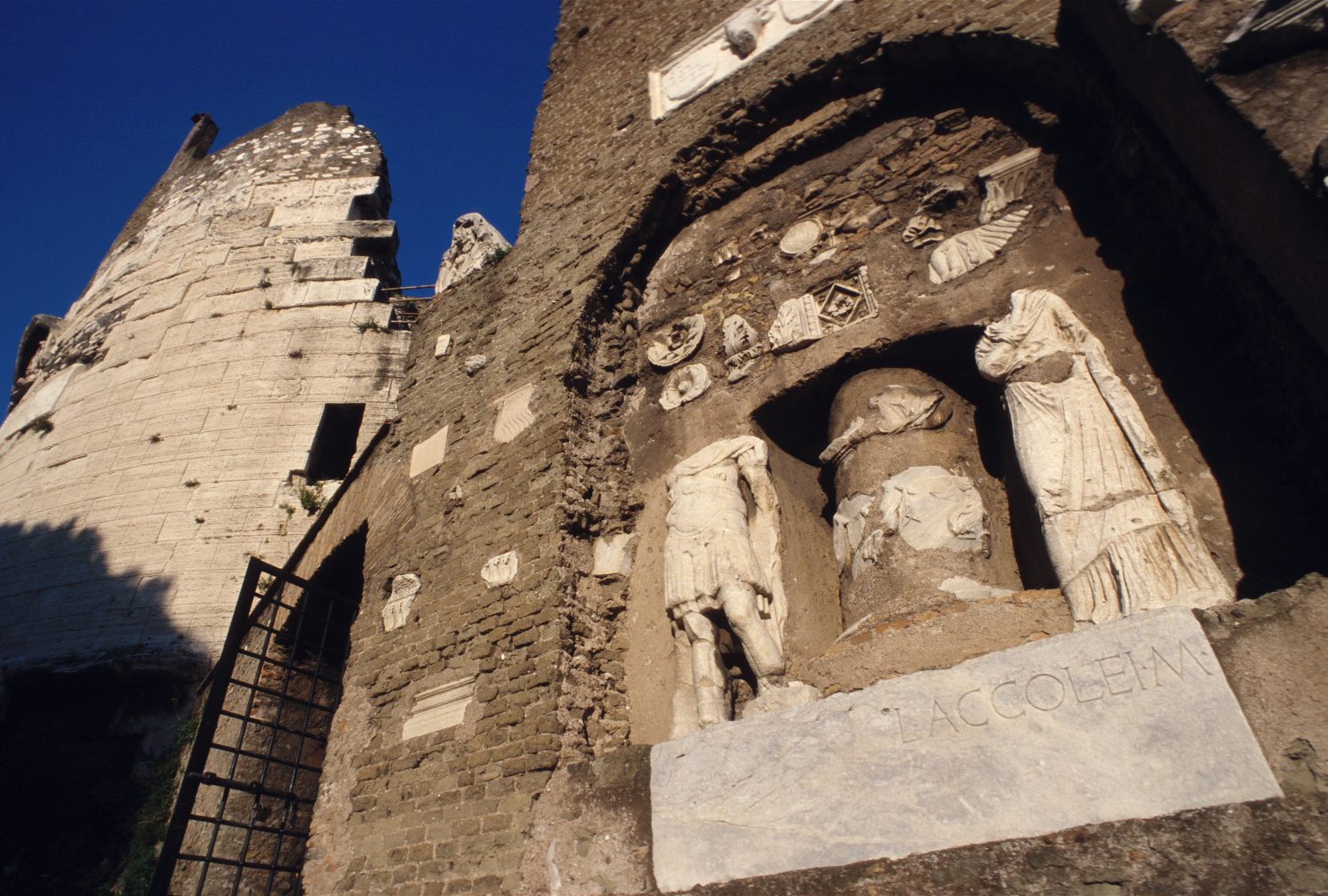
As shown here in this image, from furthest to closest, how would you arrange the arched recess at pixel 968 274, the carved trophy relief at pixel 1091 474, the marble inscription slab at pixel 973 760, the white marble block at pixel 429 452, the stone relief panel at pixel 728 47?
the stone relief panel at pixel 728 47
the white marble block at pixel 429 452
the arched recess at pixel 968 274
the carved trophy relief at pixel 1091 474
the marble inscription slab at pixel 973 760

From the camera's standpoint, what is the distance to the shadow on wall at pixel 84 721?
612 centimetres

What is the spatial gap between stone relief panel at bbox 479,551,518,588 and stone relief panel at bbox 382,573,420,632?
0.65 meters

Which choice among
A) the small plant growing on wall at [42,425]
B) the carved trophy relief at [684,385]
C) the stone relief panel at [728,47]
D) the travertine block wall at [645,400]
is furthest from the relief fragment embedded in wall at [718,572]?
the small plant growing on wall at [42,425]

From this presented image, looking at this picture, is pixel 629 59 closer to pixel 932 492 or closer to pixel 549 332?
pixel 549 332

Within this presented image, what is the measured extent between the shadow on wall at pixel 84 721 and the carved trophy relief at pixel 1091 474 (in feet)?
23.1

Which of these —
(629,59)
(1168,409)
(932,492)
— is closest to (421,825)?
(932,492)

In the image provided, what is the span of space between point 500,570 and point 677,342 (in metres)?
2.04

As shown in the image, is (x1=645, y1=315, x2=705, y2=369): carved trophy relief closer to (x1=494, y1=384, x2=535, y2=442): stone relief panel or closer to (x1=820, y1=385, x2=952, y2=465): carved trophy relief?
(x1=494, y1=384, x2=535, y2=442): stone relief panel

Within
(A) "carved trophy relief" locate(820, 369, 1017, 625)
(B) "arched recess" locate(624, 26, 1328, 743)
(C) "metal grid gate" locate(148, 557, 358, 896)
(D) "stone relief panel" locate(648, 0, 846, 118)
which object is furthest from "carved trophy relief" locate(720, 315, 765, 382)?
(C) "metal grid gate" locate(148, 557, 358, 896)

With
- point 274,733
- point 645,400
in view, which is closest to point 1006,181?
point 645,400

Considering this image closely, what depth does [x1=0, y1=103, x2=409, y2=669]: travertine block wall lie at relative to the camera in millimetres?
7484

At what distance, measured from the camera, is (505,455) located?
5.01 meters

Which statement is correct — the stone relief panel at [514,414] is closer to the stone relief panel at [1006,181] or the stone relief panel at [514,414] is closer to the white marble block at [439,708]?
the white marble block at [439,708]

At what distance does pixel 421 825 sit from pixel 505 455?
2187mm
